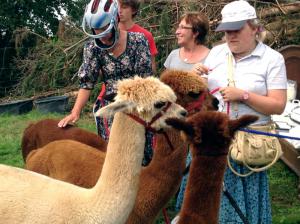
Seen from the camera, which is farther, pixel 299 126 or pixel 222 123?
pixel 299 126

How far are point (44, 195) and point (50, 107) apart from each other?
797 centimetres

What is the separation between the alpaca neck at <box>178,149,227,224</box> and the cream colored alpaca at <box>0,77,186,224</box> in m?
0.30

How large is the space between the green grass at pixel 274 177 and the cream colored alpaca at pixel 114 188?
2298mm

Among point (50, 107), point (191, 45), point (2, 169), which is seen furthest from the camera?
point (50, 107)

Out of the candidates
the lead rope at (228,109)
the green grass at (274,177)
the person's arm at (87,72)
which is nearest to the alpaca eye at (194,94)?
the lead rope at (228,109)

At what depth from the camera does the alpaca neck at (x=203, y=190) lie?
2736mm

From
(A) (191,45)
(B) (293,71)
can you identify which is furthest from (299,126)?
(B) (293,71)

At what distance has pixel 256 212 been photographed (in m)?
3.51

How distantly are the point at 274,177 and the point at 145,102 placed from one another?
416cm

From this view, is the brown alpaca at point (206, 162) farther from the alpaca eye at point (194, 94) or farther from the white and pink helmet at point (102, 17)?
the white and pink helmet at point (102, 17)

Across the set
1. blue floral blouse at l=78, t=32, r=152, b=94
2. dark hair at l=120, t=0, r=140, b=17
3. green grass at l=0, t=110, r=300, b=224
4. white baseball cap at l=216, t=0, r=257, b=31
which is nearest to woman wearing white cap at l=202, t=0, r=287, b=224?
white baseball cap at l=216, t=0, r=257, b=31

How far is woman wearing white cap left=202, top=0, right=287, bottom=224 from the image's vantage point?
3.23 m

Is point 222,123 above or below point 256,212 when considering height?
above

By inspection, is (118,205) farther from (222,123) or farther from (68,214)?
Result: (222,123)
